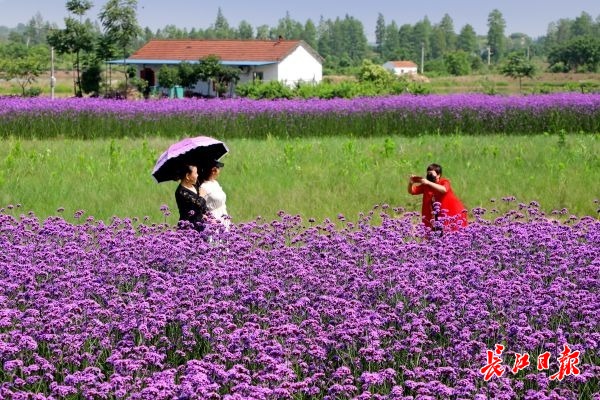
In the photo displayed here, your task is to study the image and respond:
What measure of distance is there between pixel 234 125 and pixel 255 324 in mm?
20230

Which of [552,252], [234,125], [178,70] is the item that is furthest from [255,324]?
[178,70]

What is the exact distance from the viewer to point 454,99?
27609mm

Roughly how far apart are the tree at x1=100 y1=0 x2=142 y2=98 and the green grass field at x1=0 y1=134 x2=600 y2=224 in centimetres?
3178

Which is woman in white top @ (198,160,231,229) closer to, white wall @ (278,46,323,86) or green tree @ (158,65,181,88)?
green tree @ (158,65,181,88)

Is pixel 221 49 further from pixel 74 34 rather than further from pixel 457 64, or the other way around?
pixel 457 64

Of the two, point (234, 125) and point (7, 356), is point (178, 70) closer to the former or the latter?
point (234, 125)

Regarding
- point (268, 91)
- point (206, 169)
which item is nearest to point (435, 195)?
point (206, 169)

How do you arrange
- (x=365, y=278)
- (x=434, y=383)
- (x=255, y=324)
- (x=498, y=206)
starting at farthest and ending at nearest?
(x=498, y=206)
(x=365, y=278)
(x=255, y=324)
(x=434, y=383)

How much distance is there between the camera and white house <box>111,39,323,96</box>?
6538cm

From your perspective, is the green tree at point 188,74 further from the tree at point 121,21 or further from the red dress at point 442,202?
the red dress at point 442,202

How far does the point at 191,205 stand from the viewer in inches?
359

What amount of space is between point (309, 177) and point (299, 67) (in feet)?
174

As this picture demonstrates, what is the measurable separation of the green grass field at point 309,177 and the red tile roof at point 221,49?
152 ft

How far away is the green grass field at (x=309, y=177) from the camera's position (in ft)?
44.1
